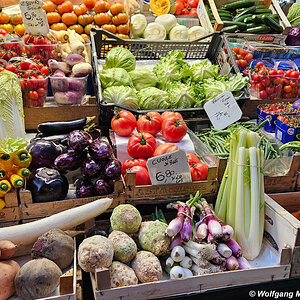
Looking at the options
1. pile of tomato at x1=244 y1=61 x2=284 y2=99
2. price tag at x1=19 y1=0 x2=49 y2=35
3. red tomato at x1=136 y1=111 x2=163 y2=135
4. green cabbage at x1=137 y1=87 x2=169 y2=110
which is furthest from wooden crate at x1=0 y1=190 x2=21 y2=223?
pile of tomato at x1=244 y1=61 x2=284 y2=99

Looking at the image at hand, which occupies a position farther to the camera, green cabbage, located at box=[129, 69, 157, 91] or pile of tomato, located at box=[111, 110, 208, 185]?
green cabbage, located at box=[129, 69, 157, 91]

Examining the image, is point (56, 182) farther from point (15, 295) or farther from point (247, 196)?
point (247, 196)

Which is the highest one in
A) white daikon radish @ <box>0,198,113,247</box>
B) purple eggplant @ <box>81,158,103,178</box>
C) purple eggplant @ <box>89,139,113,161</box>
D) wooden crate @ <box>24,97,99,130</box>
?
purple eggplant @ <box>89,139,113,161</box>

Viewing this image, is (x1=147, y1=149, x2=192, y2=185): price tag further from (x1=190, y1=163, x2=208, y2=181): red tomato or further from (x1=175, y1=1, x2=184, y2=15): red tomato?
(x1=175, y1=1, x2=184, y2=15): red tomato

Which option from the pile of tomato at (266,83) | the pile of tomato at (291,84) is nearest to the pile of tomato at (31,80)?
the pile of tomato at (266,83)

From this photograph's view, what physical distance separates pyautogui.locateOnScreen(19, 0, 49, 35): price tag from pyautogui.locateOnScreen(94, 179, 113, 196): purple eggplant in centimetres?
185

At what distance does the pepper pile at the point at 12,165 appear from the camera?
6.07 ft

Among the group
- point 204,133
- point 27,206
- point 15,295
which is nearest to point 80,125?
point 27,206

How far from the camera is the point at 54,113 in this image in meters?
2.87

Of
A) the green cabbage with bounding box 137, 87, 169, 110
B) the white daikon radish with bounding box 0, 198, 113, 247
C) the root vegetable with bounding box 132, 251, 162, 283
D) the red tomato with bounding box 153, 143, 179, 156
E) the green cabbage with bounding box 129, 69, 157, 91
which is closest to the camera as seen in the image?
the root vegetable with bounding box 132, 251, 162, 283

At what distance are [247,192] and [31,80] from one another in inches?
73.9

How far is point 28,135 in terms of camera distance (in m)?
2.80

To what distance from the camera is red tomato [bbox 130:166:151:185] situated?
2072mm

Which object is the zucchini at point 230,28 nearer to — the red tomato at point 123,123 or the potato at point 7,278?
the red tomato at point 123,123
